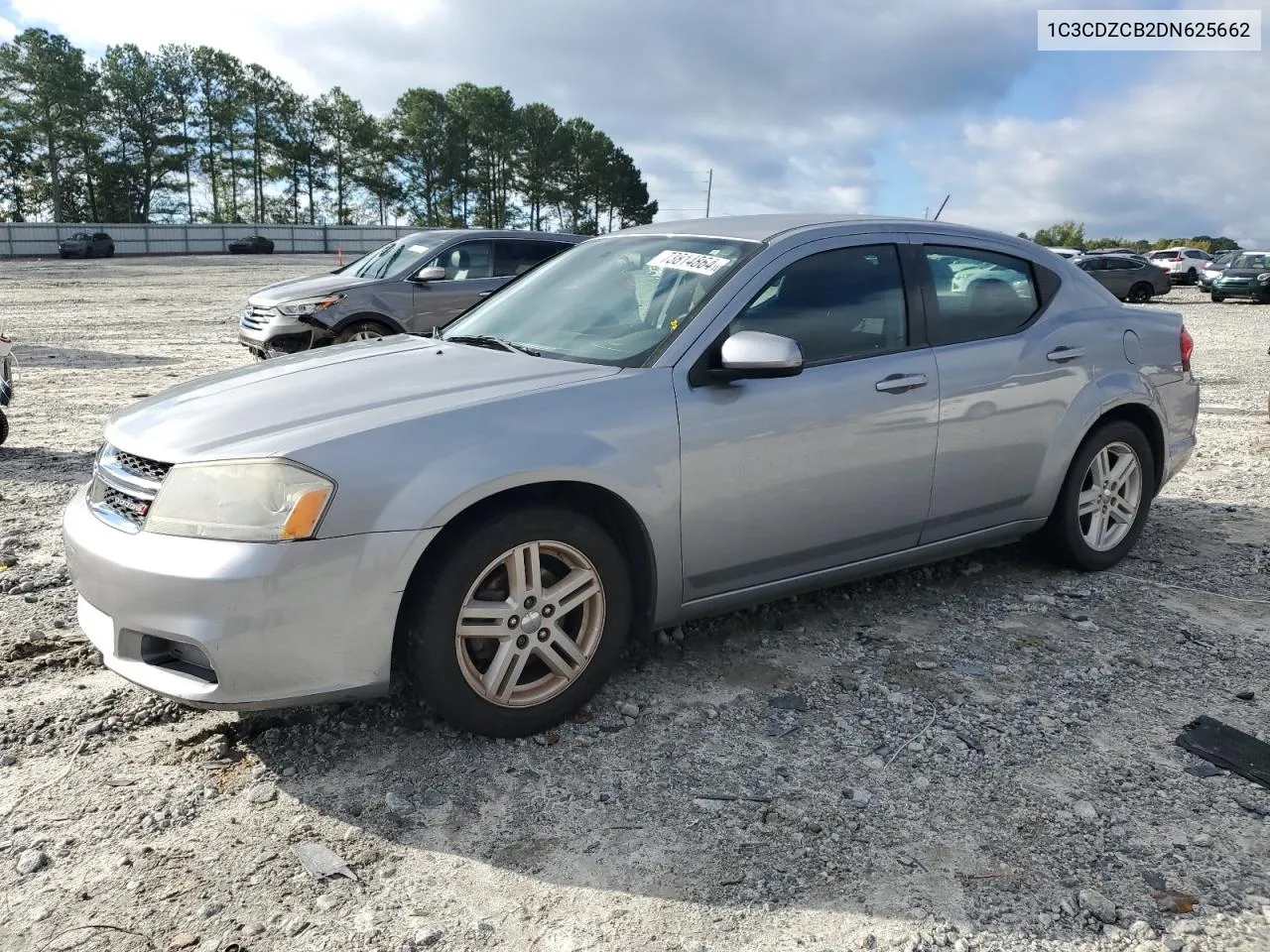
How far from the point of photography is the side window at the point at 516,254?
1160 centimetres

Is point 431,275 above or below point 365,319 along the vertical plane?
above

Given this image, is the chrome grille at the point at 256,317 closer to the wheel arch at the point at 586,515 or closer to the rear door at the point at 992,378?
the rear door at the point at 992,378

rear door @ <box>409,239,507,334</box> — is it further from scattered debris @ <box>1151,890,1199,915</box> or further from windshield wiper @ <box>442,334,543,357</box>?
scattered debris @ <box>1151,890,1199,915</box>

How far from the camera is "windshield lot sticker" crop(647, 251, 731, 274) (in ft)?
12.5

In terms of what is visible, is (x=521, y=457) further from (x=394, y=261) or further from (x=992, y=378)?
(x=394, y=261)

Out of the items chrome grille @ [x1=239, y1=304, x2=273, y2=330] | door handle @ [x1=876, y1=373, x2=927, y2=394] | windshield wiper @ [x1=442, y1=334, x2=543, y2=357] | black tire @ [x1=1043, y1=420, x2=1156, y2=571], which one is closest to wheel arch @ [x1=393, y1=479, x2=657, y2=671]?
windshield wiper @ [x1=442, y1=334, x2=543, y2=357]

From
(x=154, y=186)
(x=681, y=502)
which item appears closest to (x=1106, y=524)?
(x=681, y=502)

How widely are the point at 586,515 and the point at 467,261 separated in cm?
867

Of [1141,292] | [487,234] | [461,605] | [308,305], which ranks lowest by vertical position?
[461,605]

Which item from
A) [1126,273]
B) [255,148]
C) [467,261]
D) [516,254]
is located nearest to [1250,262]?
[1126,273]

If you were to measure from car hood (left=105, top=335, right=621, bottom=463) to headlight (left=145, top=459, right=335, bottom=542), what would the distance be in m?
0.06

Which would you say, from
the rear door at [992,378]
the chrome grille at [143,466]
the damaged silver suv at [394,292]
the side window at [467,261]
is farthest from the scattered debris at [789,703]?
the side window at [467,261]

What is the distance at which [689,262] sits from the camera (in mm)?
3914

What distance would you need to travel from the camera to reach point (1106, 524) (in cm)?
491
